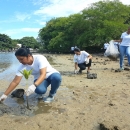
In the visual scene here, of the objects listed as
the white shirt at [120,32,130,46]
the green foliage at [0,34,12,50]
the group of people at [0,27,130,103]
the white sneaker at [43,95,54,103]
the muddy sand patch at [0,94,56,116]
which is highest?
the green foliage at [0,34,12,50]

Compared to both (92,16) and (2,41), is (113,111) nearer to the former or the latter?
(92,16)

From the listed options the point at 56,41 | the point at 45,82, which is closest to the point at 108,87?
the point at 45,82

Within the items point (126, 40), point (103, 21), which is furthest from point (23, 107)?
point (103, 21)

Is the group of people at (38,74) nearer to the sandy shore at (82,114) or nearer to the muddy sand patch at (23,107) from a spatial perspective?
the muddy sand patch at (23,107)

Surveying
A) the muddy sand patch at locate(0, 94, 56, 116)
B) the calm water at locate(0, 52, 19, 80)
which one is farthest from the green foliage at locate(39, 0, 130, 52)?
the muddy sand patch at locate(0, 94, 56, 116)

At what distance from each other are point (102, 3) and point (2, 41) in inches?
3054

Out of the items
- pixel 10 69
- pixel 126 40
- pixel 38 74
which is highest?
pixel 126 40

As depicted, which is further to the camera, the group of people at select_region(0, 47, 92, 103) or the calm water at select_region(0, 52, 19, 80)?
the calm water at select_region(0, 52, 19, 80)

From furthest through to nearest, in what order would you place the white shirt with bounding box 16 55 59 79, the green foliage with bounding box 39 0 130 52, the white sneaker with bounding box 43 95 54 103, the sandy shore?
the green foliage with bounding box 39 0 130 52
the white sneaker with bounding box 43 95 54 103
the white shirt with bounding box 16 55 59 79
the sandy shore

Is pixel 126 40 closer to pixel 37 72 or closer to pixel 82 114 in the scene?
pixel 37 72

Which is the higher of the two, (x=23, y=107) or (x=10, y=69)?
(x=23, y=107)

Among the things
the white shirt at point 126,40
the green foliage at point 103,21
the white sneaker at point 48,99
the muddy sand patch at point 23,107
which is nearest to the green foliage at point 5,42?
the green foliage at point 103,21

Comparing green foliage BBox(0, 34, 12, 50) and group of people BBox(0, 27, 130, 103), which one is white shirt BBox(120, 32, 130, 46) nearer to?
group of people BBox(0, 27, 130, 103)

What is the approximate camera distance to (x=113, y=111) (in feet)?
12.5
